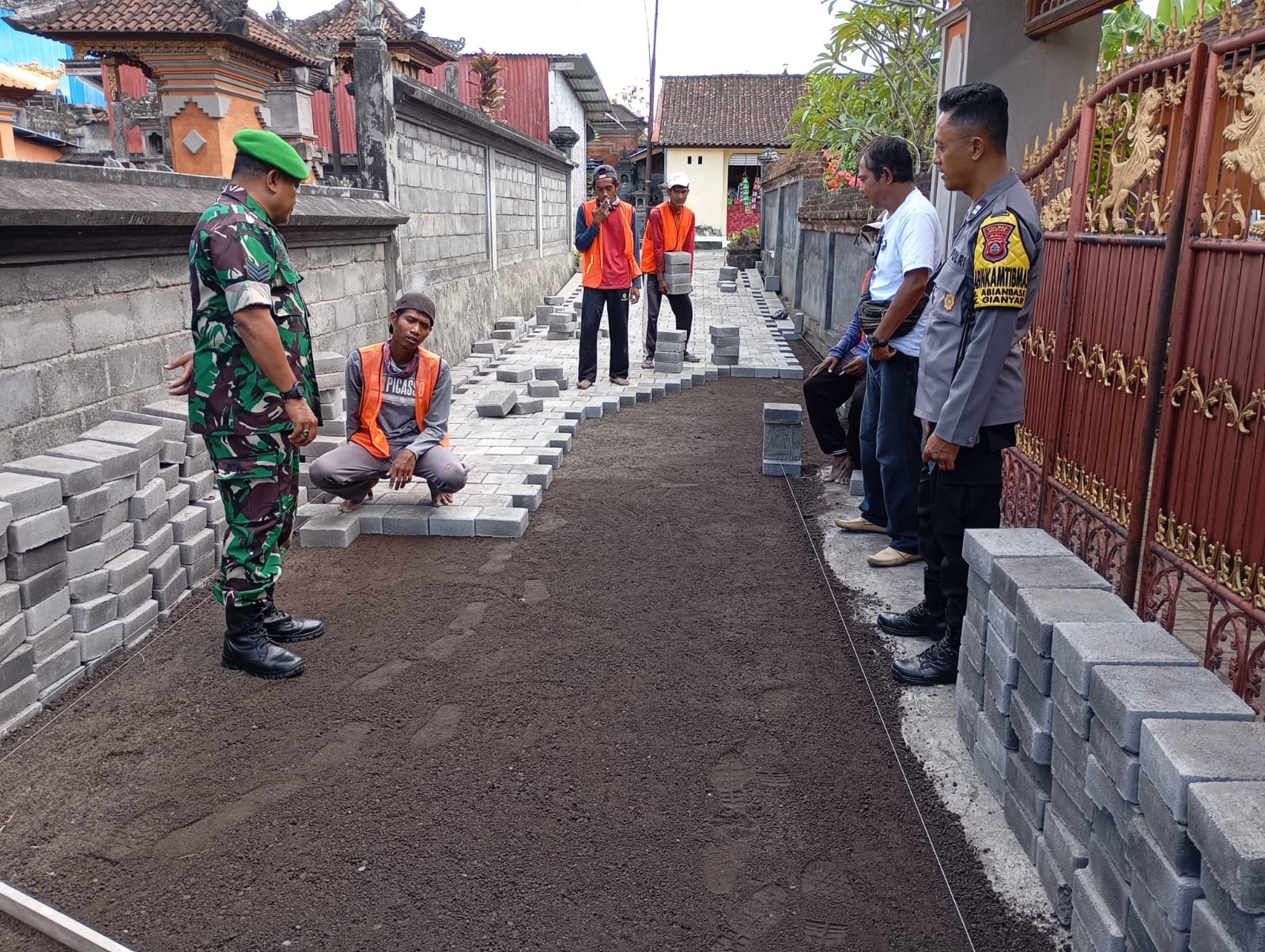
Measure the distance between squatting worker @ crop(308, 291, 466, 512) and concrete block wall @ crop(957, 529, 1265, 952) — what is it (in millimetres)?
3126

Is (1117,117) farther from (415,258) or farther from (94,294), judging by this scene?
(415,258)

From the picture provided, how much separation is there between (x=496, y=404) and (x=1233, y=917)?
695 cm

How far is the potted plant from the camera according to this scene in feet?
89.5

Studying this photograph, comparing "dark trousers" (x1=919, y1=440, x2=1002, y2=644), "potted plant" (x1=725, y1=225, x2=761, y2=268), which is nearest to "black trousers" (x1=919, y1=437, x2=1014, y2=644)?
"dark trousers" (x1=919, y1=440, x2=1002, y2=644)

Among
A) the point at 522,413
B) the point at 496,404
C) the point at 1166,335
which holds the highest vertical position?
the point at 1166,335

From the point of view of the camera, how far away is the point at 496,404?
26.5ft

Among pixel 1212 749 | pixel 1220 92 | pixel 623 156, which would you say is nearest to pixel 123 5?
pixel 1220 92

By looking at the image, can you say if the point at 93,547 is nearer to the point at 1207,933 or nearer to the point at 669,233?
the point at 1207,933

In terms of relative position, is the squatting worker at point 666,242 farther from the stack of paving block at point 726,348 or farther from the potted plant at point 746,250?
the potted plant at point 746,250

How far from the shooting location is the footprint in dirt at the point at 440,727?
3263 millimetres

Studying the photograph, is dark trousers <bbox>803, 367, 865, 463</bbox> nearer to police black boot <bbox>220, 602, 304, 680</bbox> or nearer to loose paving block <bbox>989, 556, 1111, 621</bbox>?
loose paving block <bbox>989, 556, 1111, 621</bbox>

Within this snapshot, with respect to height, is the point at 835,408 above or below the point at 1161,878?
above

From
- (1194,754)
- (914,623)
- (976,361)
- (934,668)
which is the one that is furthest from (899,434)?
(1194,754)

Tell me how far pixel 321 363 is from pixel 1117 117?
5.09 m
